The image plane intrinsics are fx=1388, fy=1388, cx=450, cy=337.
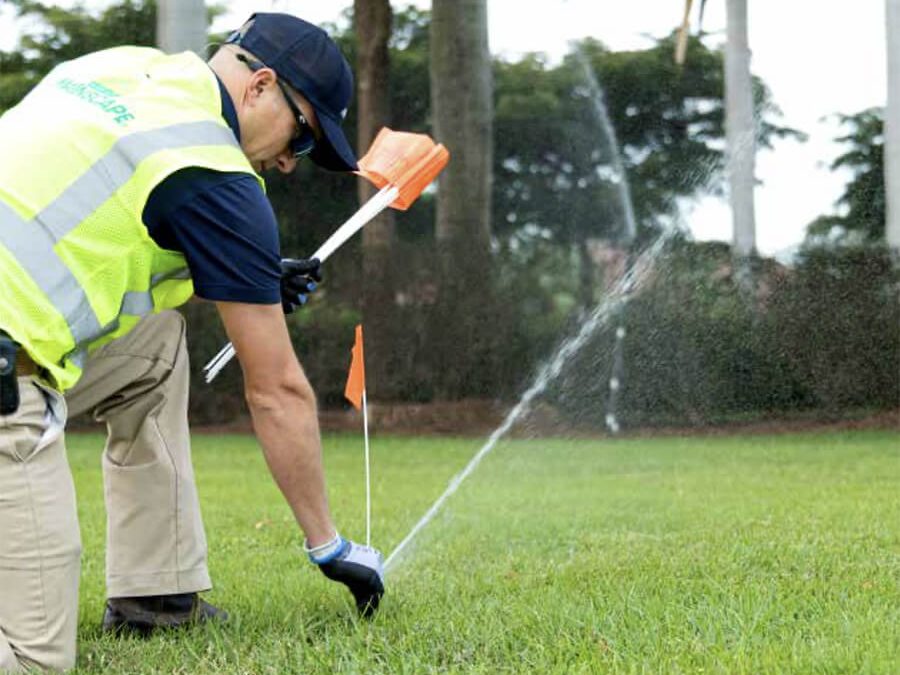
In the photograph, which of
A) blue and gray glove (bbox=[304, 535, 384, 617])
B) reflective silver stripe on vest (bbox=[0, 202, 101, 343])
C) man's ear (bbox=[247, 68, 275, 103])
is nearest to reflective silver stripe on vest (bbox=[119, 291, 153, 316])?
reflective silver stripe on vest (bbox=[0, 202, 101, 343])

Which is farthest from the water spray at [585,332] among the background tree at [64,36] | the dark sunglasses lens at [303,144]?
the dark sunglasses lens at [303,144]

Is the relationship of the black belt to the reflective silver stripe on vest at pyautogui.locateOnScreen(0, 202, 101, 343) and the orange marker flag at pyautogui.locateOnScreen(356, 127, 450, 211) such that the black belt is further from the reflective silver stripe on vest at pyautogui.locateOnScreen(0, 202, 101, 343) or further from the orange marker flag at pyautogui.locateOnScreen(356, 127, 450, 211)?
the orange marker flag at pyautogui.locateOnScreen(356, 127, 450, 211)

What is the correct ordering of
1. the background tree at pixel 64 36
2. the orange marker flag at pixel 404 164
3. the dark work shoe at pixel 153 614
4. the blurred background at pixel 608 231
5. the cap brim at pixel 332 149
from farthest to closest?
1. the background tree at pixel 64 36
2. the blurred background at pixel 608 231
3. the orange marker flag at pixel 404 164
4. the dark work shoe at pixel 153 614
5. the cap brim at pixel 332 149

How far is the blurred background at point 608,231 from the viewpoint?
32.6ft

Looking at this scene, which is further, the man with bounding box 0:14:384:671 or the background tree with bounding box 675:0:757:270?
the background tree with bounding box 675:0:757:270

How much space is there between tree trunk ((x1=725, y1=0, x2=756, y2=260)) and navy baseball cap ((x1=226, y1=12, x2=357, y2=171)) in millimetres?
7860

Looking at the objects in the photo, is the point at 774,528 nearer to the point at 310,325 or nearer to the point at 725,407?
the point at 725,407

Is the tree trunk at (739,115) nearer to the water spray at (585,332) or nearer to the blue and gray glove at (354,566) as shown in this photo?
the water spray at (585,332)

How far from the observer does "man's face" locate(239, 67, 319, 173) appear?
10.2 ft

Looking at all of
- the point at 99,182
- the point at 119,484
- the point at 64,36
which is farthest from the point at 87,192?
the point at 64,36

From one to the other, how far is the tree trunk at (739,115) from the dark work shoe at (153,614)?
7.84 m

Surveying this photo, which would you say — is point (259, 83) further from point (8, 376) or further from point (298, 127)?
point (8, 376)

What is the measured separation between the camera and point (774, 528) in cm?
504

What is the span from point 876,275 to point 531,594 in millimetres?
7054
